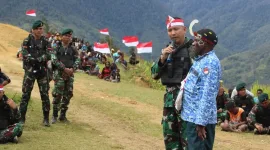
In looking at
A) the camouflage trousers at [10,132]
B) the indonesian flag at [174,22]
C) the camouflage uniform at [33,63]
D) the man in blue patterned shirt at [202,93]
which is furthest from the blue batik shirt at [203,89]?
the camouflage uniform at [33,63]

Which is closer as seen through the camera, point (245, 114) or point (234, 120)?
point (234, 120)

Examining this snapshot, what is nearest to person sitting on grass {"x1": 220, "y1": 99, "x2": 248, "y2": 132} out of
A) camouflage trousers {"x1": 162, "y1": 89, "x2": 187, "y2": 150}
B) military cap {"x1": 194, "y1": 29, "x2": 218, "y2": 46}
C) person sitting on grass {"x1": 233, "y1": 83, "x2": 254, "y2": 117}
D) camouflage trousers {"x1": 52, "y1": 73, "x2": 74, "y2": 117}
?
person sitting on grass {"x1": 233, "y1": 83, "x2": 254, "y2": 117}

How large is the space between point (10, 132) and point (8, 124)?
265mm

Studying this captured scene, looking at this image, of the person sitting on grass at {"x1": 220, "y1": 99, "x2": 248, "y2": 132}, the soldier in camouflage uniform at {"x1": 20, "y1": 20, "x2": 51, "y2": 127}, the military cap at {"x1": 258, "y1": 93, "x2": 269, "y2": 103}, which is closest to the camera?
the soldier in camouflage uniform at {"x1": 20, "y1": 20, "x2": 51, "y2": 127}

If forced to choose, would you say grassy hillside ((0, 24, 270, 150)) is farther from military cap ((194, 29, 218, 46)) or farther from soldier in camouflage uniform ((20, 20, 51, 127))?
military cap ((194, 29, 218, 46))

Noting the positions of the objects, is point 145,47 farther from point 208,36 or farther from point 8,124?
point 208,36

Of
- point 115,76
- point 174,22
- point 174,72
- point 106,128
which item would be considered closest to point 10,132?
point 106,128

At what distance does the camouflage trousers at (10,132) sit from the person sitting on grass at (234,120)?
552 centimetres

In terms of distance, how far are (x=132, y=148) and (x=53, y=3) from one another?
165609mm

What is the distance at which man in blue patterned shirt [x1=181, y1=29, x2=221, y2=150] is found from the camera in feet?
14.7

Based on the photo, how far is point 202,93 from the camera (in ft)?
14.8

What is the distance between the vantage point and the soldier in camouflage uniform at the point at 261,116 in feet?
35.3

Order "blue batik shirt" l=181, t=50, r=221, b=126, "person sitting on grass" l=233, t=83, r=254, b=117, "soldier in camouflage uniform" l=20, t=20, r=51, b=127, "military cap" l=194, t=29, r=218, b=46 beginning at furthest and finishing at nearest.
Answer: "person sitting on grass" l=233, t=83, r=254, b=117, "soldier in camouflage uniform" l=20, t=20, r=51, b=127, "military cap" l=194, t=29, r=218, b=46, "blue batik shirt" l=181, t=50, r=221, b=126

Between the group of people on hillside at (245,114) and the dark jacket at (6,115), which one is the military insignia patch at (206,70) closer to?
the dark jacket at (6,115)
